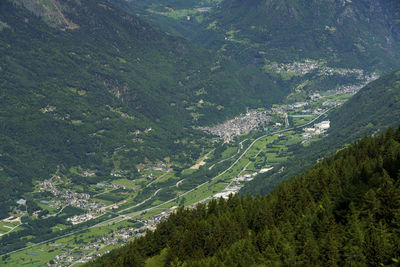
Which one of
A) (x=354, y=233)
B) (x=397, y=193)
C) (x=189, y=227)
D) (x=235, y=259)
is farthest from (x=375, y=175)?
(x=189, y=227)

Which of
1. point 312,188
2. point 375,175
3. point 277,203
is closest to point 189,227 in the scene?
point 277,203

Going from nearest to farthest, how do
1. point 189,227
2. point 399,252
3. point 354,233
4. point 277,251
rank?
point 399,252 < point 354,233 < point 277,251 < point 189,227

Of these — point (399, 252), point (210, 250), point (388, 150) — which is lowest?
point (399, 252)

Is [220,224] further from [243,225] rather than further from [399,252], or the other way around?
[399,252]

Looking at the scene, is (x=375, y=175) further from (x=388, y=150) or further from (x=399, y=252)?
(x=399, y=252)

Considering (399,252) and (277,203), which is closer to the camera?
(399,252)

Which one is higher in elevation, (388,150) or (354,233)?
(388,150)

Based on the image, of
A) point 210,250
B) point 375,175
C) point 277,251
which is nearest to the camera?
point 277,251
